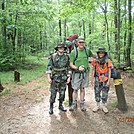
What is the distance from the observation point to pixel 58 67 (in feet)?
17.4

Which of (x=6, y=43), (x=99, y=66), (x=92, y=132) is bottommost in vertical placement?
(x=92, y=132)

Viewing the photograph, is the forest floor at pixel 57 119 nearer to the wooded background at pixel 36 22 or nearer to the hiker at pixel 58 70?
the hiker at pixel 58 70

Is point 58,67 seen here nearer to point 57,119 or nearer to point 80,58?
point 80,58

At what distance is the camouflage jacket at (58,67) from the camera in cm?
524

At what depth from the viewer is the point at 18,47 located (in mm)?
15344

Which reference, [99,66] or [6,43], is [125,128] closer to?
[99,66]

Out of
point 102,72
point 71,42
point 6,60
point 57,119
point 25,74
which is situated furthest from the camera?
point 6,60

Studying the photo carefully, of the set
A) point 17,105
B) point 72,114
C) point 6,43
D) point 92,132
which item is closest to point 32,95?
point 17,105

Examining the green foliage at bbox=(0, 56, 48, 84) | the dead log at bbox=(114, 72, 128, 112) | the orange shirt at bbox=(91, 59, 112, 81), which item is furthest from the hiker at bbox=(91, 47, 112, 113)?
the green foliage at bbox=(0, 56, 48, 84)

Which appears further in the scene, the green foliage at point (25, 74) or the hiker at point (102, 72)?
the green foliage at point (25, 74)

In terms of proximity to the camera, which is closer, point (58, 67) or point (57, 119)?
point (57, 119)

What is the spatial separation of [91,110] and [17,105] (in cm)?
259

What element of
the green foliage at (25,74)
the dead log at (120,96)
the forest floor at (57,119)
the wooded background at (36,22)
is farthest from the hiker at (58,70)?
the wooded background at (36,22)

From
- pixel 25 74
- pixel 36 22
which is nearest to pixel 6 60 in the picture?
pixel 25 74
